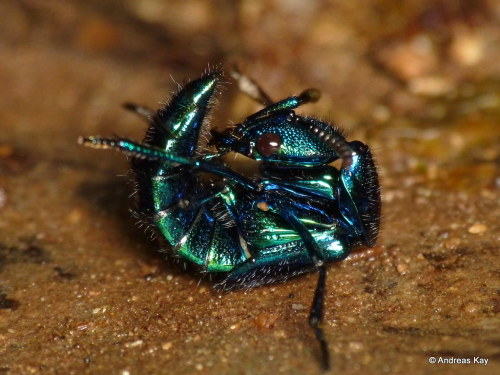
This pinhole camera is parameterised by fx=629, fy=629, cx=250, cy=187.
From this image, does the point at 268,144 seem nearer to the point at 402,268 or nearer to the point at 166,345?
the point at 402,268

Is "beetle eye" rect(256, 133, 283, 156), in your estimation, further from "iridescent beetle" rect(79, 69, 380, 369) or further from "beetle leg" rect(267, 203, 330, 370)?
"beetle leg" rect(267, 203, 330, 370)

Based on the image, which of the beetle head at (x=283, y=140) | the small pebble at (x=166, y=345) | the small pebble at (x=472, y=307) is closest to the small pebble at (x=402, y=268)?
the small pebble at (x=472, y=307)

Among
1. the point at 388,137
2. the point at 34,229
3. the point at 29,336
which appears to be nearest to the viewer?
the point at 29,336

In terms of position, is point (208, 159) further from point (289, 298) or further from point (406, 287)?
point (406, 287)

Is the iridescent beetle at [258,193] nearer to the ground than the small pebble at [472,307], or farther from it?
farther from it

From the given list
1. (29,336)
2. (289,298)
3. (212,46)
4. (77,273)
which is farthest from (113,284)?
(212,46)

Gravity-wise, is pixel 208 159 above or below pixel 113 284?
above

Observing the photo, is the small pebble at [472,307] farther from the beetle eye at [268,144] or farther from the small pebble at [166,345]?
the small pebble at [166,345]
